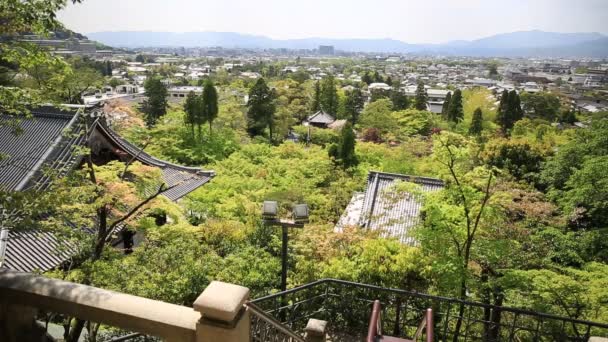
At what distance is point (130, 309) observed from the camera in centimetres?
191

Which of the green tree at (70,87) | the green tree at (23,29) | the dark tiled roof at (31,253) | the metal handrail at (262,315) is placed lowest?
the dark tiled roof at (31,253)

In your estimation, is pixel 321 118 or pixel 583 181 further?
pixel 321 118

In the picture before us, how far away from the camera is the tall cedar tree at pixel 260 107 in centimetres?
3862

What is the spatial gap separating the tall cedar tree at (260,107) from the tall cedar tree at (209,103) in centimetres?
545

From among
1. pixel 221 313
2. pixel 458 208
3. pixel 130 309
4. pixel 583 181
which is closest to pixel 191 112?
pixel 583 181

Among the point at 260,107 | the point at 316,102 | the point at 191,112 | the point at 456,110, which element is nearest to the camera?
the point at 191,112

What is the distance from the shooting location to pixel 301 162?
25875mm

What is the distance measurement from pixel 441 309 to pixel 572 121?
51.2 metres

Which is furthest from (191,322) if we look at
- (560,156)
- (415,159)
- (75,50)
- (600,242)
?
(75,50)

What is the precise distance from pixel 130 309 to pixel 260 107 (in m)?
37.7

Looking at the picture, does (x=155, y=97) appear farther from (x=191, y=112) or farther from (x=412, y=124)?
(x=412, y=124)

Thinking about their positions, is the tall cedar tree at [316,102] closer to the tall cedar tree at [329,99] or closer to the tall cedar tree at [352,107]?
the tall cedar tree at [329,99]

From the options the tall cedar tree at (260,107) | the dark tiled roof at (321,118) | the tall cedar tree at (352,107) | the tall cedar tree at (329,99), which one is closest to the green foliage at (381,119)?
the dark tiled roof at (321,118)

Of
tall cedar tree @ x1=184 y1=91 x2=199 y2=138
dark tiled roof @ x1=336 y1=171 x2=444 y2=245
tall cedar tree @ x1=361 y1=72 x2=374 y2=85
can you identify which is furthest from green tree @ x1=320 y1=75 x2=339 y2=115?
tall cedar tree @ x1=361 y1=72 x2=374 y2=85
